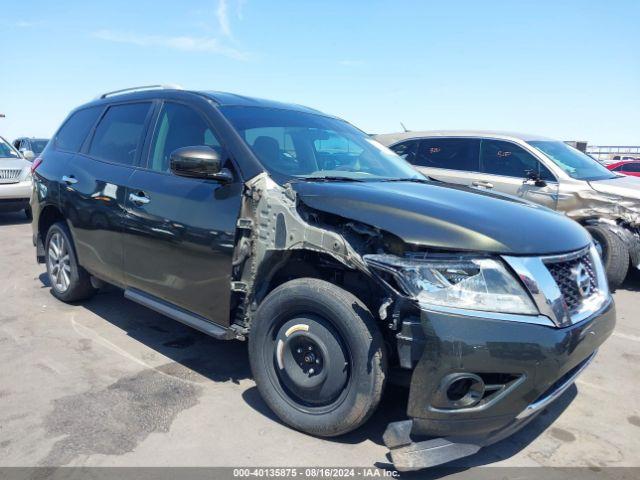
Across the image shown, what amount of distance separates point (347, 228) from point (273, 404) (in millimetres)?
1102

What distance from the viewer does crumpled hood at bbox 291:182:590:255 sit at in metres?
2.45

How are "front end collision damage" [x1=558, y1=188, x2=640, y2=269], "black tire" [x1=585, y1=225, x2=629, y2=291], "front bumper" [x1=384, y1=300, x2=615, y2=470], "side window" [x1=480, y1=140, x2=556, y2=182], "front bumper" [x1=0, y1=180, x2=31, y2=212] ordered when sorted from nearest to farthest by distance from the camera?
"front bumper" [x1=384, y1=300, x2=615, y2=470]
"black tire" [x1=585, y1=225, x2=629, y2=291]
"front end collision damage" [x1=558, y1=188, x2=640, y2=269]
"side window" [x1=480, y1=140, x2=556, y2=182]
"front bumper" [x1=0, y1=180, x2=31, y2=212]

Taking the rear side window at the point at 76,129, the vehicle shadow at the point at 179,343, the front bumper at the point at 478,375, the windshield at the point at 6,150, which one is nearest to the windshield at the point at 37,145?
the windshield at the point at 6,150

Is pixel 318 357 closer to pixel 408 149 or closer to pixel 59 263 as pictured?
pixel 59 263

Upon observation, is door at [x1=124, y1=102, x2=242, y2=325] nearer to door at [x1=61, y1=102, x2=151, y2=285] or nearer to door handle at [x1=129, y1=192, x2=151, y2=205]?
door handle at [x1=129, y1=192, x2=151, y2=205]

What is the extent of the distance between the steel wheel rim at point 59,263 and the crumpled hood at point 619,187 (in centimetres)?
624

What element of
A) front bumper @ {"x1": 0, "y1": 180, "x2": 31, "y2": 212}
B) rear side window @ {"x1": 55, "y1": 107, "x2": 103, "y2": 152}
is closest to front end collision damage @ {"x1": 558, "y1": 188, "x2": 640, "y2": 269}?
rear side window @ {"x1": 55, "y1": 107, "x2": 103, "y2": 152}

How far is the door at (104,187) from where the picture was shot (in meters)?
4.11

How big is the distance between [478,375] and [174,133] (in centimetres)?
273

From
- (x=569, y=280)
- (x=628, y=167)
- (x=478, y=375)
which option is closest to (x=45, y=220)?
(x=478, y=375)

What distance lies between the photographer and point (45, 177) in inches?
202

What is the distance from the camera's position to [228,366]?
12.7 feet

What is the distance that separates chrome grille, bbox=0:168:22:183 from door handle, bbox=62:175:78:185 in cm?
664

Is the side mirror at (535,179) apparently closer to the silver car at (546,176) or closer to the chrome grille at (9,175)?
the silver car at (546,176)
